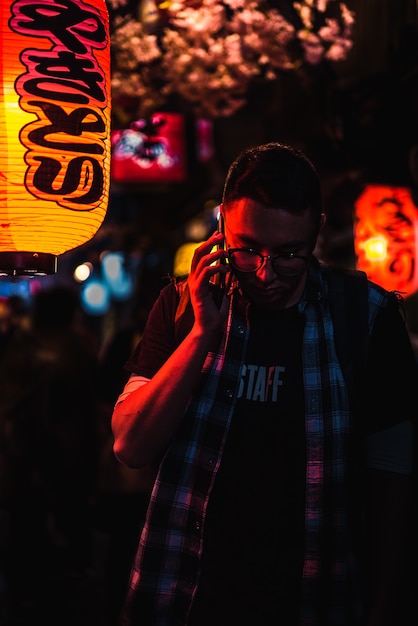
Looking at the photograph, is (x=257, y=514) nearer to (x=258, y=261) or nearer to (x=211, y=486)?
(x=211, y=486)

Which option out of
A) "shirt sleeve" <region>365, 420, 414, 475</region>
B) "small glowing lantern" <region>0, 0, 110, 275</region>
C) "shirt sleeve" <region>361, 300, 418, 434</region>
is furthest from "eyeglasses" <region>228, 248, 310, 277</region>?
"small glowing lantern" <region>0, 0, 110, 275</region>

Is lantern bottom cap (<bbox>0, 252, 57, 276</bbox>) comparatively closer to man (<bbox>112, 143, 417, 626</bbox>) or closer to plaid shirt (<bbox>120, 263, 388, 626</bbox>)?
man (<bbox>112, 143, 417, 626</bbox>)

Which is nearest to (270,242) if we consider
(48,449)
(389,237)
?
(389,237)

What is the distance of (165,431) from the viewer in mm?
3781

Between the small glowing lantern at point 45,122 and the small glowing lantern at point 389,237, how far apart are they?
4.46m

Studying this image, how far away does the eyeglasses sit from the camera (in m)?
3.86

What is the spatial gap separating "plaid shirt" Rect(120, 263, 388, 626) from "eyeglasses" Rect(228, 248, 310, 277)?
0.90 feet

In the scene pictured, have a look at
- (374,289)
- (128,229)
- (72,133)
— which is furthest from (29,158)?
(128,229)

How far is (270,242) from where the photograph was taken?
3861 mm

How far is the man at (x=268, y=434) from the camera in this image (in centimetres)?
377

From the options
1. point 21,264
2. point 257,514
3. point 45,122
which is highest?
point 45,122

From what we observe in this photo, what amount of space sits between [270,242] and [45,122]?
1637mm

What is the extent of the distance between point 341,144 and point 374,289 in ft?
16.7

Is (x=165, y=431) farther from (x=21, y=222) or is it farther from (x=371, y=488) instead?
(x=21, y=222)
